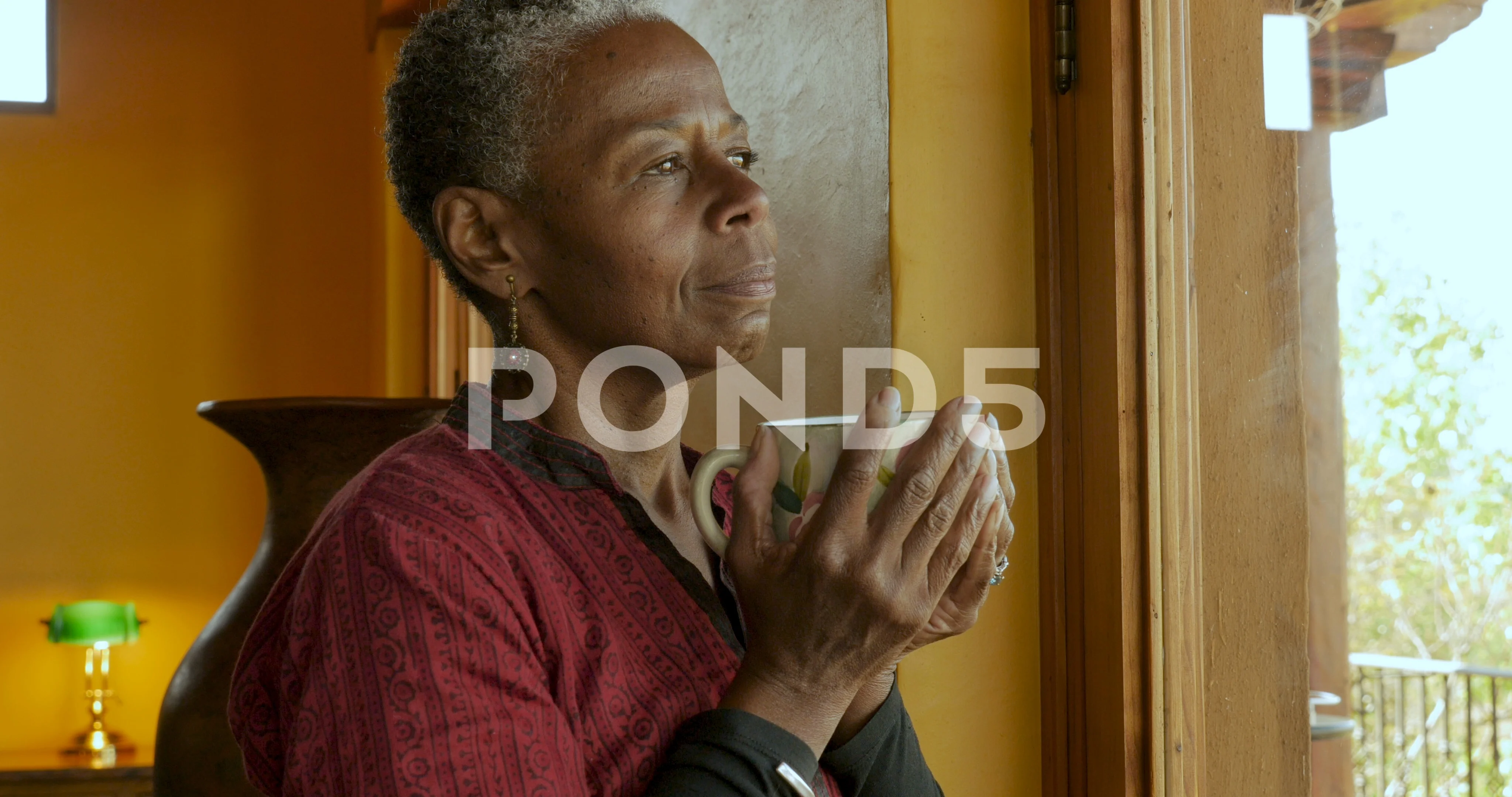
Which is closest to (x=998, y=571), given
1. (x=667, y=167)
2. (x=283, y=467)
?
(x=667, y=167)

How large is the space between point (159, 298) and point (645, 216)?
14.1 feet

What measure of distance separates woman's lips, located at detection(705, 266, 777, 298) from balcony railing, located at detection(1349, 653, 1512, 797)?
50cm

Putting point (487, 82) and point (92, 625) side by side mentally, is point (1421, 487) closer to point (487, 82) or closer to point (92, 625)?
point (487, 82)

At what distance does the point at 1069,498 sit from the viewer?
1.08 metres

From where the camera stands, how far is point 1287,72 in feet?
2.92

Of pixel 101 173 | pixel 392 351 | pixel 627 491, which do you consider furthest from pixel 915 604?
pixel 101 173

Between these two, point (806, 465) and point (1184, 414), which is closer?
point (806, 465)

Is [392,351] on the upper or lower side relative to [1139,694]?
upper

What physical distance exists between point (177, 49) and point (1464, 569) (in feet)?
16.2

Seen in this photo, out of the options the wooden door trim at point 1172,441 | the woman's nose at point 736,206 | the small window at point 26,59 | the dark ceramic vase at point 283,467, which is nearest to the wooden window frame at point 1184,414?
the wooden door trim at point 1172,441

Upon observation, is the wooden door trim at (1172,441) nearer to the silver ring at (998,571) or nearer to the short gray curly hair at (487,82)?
the silver ring at (998,571)

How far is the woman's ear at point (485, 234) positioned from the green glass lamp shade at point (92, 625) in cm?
397

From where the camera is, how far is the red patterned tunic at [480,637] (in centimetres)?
61

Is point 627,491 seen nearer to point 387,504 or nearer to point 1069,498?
point 387,504
